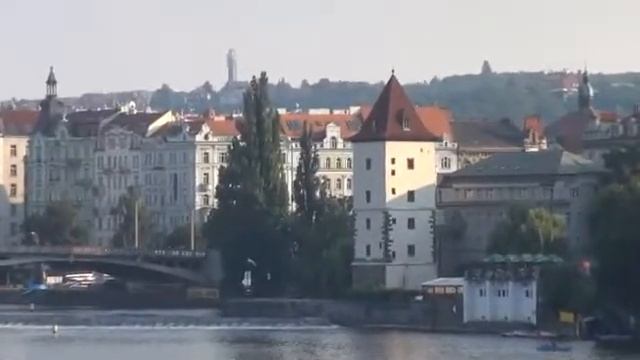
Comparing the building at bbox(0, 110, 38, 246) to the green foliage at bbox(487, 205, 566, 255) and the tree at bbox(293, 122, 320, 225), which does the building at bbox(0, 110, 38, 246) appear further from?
the green foliage at bbox(487, 205, 566, 255)

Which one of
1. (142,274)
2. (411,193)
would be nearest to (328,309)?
(411,193)

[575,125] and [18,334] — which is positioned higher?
[575,125]

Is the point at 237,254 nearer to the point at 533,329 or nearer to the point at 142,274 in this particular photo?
the point at 142,274

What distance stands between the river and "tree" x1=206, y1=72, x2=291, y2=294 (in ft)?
27.7

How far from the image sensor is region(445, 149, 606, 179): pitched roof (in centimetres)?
8969

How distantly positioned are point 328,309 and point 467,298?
6.76 m

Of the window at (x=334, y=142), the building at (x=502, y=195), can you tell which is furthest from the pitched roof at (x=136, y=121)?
the building at (x=502, y=195)

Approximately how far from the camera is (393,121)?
88.3m

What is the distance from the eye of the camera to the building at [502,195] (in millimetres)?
88750

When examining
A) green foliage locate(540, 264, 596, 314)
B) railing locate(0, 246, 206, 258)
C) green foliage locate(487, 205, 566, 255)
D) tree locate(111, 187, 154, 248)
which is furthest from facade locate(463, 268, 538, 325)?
tree locate(111, 187, 154, 248)

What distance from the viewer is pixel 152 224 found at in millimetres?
118250

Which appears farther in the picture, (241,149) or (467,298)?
(241,149)

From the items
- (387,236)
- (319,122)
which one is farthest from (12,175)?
(387,236)

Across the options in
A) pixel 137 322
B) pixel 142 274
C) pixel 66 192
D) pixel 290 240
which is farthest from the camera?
pixel 66 192
